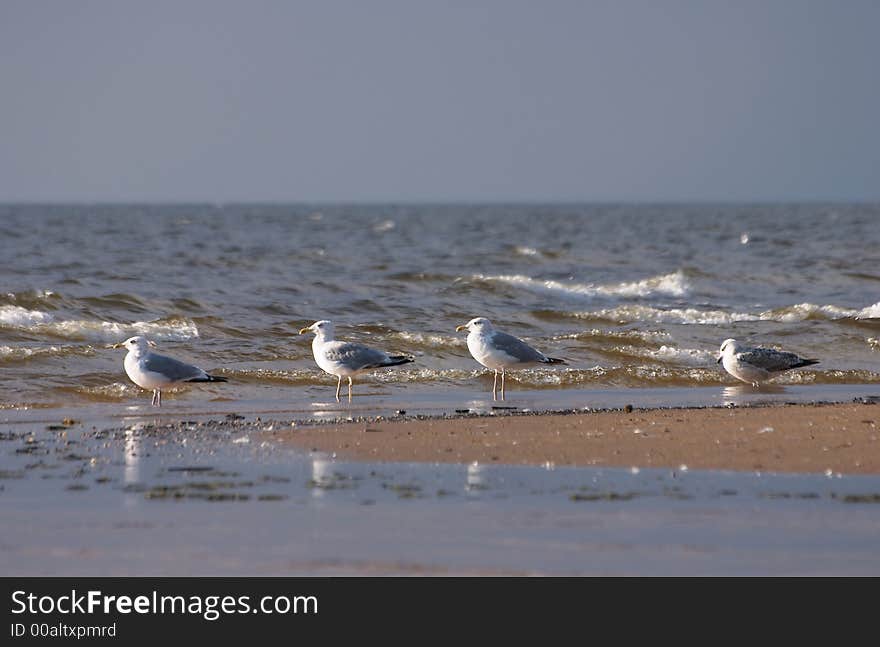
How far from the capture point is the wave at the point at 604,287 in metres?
23.6

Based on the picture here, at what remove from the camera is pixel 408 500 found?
6.90m

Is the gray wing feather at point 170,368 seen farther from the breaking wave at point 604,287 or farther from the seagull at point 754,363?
the breaking wave at point 604,287

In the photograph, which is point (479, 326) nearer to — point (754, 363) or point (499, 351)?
point (499, 351)

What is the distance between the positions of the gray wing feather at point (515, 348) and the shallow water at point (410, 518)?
455 cm

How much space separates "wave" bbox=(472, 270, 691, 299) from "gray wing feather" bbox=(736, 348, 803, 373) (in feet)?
31.8

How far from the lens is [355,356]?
486 inches

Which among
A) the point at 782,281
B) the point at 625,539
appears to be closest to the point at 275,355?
the point at 625,539

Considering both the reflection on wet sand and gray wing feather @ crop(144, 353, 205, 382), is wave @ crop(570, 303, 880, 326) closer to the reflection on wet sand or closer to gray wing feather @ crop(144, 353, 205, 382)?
the reflection on wet sand

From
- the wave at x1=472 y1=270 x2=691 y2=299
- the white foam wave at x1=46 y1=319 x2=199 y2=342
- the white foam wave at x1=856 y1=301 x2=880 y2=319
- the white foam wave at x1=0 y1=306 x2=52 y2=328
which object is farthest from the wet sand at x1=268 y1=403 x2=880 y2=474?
the wave at x1=472 y1=270 x2=691 y2=299

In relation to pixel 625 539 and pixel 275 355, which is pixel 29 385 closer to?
pixel 275 355

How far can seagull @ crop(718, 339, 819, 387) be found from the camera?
1329 centimetres

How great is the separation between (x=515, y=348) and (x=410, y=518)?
6281 millimetres
